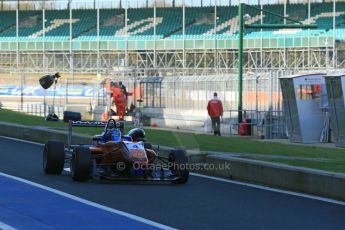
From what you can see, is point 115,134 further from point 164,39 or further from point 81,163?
point 164,39

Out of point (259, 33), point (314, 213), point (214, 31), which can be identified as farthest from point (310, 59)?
point (314, 213)

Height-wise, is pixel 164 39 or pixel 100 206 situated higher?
pixel 164 39

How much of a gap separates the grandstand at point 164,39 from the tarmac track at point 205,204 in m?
39.6

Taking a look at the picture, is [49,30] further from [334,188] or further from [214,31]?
[334,188]

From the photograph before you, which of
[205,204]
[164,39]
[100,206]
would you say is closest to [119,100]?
[205,204]

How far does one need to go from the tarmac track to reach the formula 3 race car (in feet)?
0.56

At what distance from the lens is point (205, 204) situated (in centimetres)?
1107

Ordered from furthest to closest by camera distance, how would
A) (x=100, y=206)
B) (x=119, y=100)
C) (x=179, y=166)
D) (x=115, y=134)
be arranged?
(x=119, y=100) < (x=115, y=134) < (x=179, y=166) < (x=100, y=206)

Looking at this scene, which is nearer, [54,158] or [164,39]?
[54,158]

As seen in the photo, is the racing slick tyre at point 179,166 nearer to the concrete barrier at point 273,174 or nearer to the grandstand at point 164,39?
the concrete barrier at point 273,174

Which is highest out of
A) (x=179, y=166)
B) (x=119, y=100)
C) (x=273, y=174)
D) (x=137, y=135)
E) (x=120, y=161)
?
(x=119, y=100)

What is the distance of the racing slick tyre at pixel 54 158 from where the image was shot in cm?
1390

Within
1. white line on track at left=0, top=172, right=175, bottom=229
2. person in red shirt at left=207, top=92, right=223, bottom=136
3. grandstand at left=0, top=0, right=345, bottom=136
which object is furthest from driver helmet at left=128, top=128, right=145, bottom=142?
grandstand at left=0, top=0, right=345, bottom=136

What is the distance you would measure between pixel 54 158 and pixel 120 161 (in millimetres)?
1676
